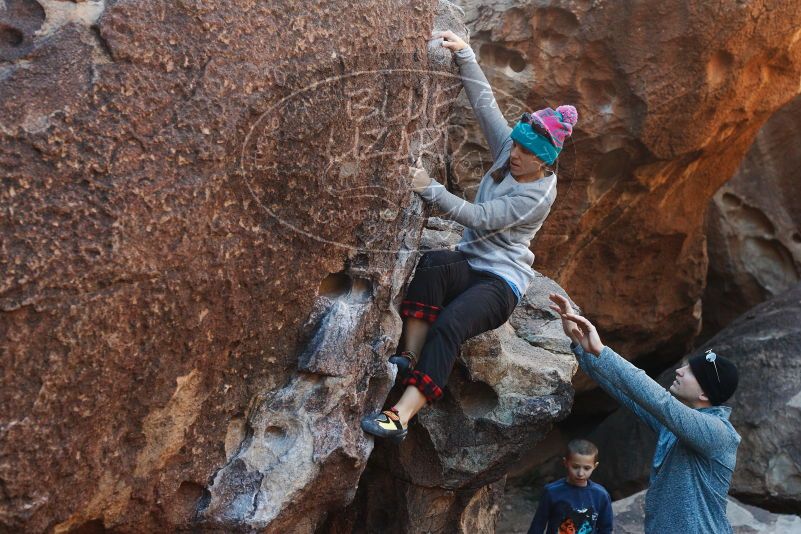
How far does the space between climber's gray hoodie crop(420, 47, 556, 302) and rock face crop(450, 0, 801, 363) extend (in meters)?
0.89

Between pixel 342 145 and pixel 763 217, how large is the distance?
411 cm

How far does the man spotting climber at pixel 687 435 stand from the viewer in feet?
7.94

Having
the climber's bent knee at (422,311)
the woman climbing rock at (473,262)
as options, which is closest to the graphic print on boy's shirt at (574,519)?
the woman climbing rock at (473,262)

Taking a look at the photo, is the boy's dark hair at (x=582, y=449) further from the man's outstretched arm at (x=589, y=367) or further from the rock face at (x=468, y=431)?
the man's outstretched arm at (x=589, y=367)

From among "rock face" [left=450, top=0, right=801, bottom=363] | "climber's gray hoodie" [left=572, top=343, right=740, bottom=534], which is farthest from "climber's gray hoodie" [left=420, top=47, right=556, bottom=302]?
"rock face" [left=450, top=0, right=801, bottom=363]

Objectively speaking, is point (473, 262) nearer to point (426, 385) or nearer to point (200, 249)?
point (426, 385)

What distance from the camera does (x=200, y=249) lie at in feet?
7.13

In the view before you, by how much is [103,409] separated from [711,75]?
2.99 meters

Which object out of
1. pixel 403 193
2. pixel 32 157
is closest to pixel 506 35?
pixel 403 193

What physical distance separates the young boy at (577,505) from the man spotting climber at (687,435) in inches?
17.5

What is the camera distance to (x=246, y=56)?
2.18 metres

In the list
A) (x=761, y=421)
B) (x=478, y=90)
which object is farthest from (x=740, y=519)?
(x=478, y=90)

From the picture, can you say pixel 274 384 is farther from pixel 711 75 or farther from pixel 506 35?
pixel 711 75

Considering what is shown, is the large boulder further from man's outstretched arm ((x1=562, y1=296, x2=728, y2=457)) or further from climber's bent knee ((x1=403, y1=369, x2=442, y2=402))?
man's outstretched arm ((x1=562, y1=296, x2=728, y2=457))
